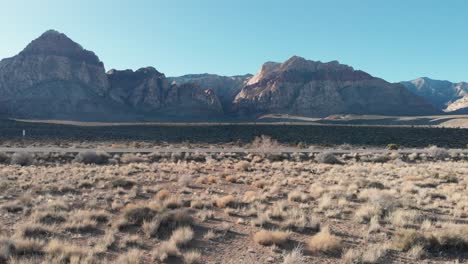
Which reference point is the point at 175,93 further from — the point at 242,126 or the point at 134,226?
the point at 134,226

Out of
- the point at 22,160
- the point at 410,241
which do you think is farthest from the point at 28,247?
the point at 22,160

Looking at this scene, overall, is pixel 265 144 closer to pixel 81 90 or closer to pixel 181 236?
pixel 181 236

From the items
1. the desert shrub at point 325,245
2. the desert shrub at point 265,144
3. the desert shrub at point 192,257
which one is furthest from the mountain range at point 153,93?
the desert shrub at point 325,245

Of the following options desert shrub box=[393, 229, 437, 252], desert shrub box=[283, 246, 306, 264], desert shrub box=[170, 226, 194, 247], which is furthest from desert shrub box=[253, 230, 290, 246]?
desert shrub box=[393, 229, 437, 252]

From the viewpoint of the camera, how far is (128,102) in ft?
538

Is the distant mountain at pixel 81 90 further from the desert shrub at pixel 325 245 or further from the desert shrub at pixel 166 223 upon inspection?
the desert shrub at pixel 325 245

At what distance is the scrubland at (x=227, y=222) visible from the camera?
25.2 feet

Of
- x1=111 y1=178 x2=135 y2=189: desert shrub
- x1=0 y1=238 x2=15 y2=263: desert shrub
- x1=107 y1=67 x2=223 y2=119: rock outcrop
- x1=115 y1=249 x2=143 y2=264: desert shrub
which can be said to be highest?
x1=107 y1=67 x2=223 y2=119: rock outcrop

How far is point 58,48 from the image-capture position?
16775 cm

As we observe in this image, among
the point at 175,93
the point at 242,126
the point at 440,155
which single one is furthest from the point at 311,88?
the point at 440,155

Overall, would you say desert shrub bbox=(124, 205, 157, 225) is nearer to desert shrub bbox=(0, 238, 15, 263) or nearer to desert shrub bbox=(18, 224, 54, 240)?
desert shrub bbox=(18, 224, 54, 240)

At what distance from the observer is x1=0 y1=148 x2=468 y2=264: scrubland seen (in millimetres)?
7680

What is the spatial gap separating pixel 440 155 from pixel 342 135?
3254 centimetres

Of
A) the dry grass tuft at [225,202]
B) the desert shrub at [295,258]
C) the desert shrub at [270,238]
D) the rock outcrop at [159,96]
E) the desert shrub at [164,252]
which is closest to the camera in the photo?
the desert shrub at [295,258]
